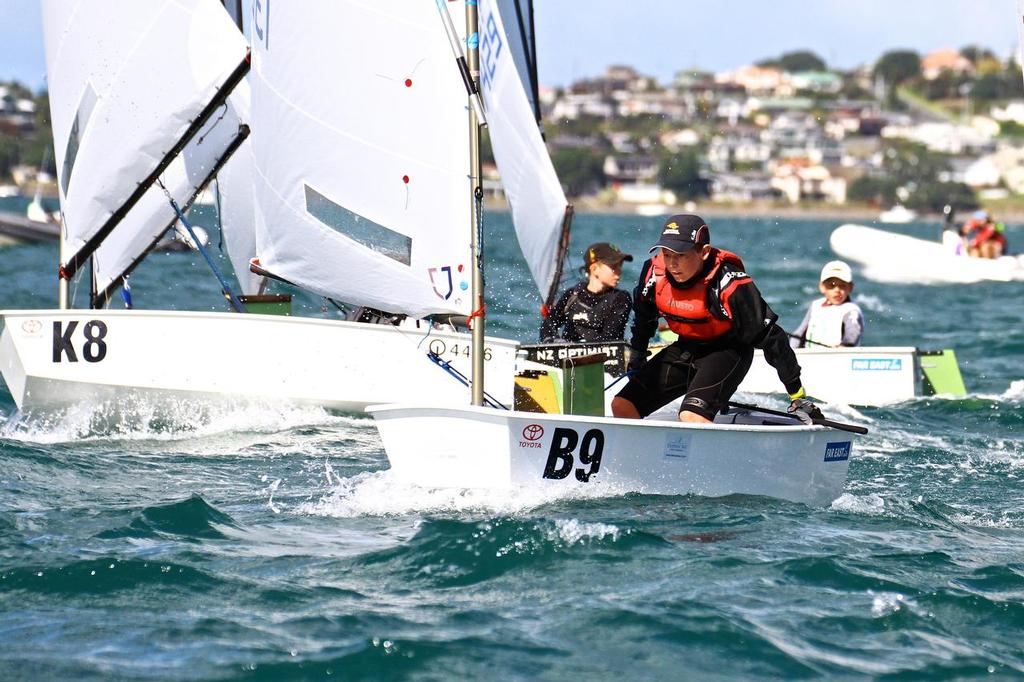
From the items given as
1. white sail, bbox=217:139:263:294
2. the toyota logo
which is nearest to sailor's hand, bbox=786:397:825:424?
the toyota logo

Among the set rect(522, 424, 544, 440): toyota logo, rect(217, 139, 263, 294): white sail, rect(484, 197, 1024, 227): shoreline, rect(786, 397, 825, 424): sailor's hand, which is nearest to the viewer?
rect(522, 424, 544, 440): toyota logo

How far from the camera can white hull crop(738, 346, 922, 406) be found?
11945 mm

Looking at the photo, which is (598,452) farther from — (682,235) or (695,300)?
(682,235)

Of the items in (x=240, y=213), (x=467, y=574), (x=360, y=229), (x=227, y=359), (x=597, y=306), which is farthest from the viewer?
(x=240, y=213)

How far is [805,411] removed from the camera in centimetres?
728

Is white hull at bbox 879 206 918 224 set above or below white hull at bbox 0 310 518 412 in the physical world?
above

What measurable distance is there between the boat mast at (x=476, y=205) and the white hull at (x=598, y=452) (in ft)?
1.02

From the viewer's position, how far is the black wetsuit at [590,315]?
9.34 meters

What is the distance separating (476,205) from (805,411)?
1.85 metres

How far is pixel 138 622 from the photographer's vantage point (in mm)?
5473

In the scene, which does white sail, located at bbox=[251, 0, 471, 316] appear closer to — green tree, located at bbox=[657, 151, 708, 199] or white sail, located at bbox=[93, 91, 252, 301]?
white sail, located at bbox=[93, 91, 252, 301]

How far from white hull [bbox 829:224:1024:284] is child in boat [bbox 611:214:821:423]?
20.0 m

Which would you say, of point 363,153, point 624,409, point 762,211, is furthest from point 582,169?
point 624,409

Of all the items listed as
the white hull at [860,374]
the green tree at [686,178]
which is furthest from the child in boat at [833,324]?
the green tree at [686,178]
